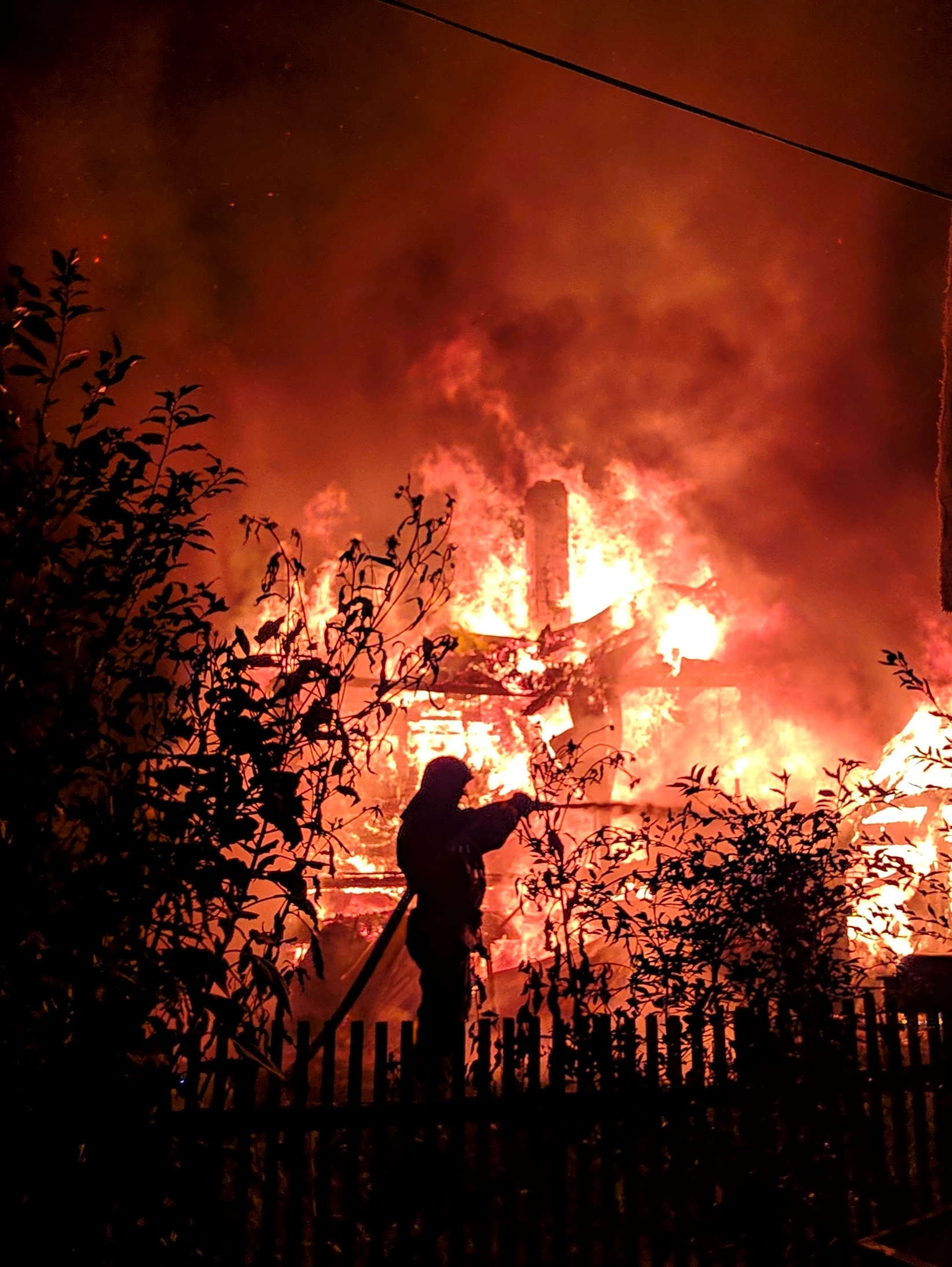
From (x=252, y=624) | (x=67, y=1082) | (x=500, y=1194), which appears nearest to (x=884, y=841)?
(x=500, y=1194)

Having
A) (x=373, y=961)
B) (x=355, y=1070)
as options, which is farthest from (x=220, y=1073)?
(x=373, y=961)

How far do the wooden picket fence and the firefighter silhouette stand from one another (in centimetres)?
137

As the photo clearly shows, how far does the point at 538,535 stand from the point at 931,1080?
16237mm

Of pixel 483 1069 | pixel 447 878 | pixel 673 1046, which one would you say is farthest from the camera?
pixel 447 878

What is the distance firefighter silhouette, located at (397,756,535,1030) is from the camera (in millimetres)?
6254

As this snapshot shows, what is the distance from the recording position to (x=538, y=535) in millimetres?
20547

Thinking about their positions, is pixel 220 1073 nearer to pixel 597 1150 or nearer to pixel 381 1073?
pixel 381 1073

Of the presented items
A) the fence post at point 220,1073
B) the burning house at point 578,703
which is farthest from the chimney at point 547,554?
the fence post at point 220,1073

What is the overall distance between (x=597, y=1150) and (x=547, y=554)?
16.7 metres

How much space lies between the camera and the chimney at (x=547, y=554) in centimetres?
2044

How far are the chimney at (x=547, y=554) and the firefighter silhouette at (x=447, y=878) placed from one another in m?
13.8

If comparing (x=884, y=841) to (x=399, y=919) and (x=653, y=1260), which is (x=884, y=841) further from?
(x=399, y=919)

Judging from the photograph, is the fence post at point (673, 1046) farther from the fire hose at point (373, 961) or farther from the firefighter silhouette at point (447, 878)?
the firefighter silhouette at point (447, 878)

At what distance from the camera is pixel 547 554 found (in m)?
20.5
